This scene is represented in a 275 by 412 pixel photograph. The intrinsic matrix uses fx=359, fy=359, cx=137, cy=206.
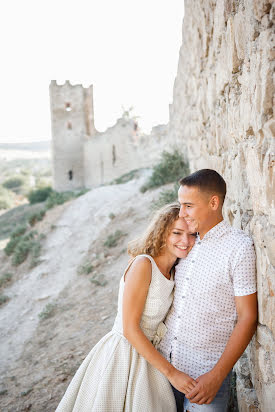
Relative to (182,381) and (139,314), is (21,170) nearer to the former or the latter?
(139,314)

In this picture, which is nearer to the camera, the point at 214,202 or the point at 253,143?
the point at 253,143

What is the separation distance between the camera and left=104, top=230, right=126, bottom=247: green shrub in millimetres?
7662

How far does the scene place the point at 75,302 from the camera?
5.87 meters

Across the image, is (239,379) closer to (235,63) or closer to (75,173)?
(235,63)

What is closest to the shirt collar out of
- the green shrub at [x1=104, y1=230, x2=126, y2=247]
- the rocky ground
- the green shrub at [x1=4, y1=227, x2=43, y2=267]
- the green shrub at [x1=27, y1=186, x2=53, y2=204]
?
the rocky ground

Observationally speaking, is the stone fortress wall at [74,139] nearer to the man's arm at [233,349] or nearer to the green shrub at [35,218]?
the green shrub at [35,218]

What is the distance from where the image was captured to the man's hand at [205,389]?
1750 millimetres

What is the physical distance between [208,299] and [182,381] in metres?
0.43

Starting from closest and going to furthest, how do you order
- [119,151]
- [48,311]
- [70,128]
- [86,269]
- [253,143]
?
[253,143], [48,311], [86,269], [119,151], [70,128]

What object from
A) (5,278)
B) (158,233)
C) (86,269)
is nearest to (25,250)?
(5,278)

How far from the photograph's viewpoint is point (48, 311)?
5848 mm

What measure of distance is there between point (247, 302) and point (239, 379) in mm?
791

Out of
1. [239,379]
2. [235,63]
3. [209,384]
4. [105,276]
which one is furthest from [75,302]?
[235,63]

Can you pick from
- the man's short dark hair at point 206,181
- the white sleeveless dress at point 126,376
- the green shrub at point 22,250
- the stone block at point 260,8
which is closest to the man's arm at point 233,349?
the white sleeveless dress at point 126,376
